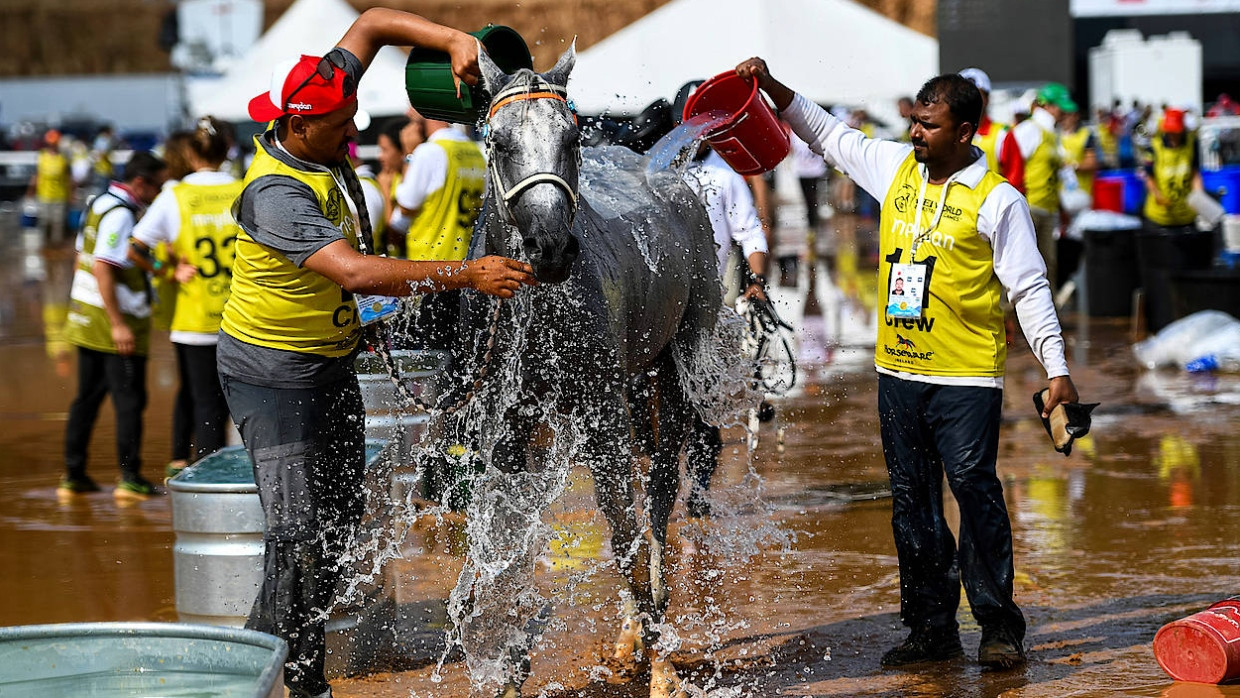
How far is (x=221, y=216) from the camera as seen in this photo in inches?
313

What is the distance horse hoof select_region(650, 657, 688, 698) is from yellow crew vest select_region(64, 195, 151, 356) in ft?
14.6

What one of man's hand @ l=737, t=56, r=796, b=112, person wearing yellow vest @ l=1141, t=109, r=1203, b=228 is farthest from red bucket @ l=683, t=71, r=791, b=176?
person wearing yellow vest @ l=1141, t=109, r=1203, b=228

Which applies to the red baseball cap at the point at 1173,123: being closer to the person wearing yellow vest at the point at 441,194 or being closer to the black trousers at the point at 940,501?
the person wearing yellow vest at the point at 441,194

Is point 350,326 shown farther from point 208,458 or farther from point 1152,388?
point 1152,388

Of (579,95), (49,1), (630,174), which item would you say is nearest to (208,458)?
(630,174)

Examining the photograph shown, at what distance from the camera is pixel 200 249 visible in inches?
313

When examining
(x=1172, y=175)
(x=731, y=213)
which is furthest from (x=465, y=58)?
(x=1172, y=175)

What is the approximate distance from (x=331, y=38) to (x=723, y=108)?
16166 millimetres

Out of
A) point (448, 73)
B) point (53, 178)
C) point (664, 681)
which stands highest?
point (53, 178)

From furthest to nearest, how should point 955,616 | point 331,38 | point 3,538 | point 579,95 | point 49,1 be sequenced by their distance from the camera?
point 49,1 → point 331,38 → point 579,95 → point 3,538 → point 955,616

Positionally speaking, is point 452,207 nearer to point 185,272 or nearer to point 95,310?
point 185,272

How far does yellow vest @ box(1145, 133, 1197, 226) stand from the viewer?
13852mm

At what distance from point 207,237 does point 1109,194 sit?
34.0 ft

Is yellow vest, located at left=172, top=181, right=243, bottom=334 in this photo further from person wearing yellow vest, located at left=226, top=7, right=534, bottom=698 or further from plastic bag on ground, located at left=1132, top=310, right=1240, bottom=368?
plastic bag on ground, located at left=1132, top=310, right=1240, bottom=368
